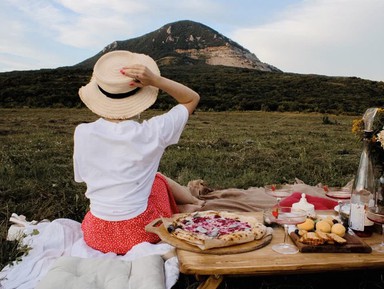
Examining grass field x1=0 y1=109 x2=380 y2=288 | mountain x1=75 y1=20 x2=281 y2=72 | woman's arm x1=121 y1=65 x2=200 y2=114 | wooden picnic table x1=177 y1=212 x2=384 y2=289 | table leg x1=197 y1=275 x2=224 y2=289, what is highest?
mountain x1=75 y1=20 x2=281 y2=72

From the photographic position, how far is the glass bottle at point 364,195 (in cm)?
338

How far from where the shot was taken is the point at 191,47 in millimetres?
111125

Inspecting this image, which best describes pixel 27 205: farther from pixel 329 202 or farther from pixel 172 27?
pixel 172 27

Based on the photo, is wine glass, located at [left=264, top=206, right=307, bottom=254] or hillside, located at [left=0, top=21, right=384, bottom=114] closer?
wine glass, located at [left=264, top=206, right=307, bottom=254]

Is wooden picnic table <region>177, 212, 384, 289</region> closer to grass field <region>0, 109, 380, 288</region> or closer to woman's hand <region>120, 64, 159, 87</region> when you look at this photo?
grass field <region>0, 109, 380, 288</region>

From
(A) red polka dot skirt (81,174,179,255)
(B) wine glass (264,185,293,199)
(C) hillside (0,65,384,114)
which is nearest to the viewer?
(B) wine glass (264,185,293,199)

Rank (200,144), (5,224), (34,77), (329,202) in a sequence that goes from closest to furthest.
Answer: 1. (329,202)
2. (5,224)
3. (200,144)
4. (34,77)

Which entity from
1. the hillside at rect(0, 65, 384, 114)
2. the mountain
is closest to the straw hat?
the hillside at rect(0, 65, 384, 114)

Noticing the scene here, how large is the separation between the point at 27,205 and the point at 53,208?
345mm

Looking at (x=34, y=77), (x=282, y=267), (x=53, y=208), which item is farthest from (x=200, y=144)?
(x=34, y=77)

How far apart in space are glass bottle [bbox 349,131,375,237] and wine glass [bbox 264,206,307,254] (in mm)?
375

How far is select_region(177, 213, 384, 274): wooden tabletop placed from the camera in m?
2.82

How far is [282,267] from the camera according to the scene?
9.34ft

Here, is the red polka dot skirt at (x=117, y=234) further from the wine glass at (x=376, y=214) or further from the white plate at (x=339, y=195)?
the wine glass at (x=376, y=214)
